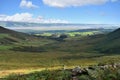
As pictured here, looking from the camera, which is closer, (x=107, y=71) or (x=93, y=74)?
(x=93, y=74)

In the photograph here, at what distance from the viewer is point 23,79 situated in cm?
2541

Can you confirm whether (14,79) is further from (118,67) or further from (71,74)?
(118,67)

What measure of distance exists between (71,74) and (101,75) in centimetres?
269

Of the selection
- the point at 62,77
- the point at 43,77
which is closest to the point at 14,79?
the point at 43,77

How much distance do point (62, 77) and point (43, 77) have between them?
1.65 meters

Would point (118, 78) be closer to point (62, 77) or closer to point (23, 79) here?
point (62, 77)

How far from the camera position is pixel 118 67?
90.3ft

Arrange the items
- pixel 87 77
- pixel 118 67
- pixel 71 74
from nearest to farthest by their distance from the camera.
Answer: pixel 87 77 → pixel 71 74 → pixel 118 67

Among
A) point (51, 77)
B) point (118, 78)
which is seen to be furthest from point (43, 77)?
point (118, 78)

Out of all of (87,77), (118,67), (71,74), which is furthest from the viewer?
(118,67)

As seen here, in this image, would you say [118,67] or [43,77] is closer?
[43,77]

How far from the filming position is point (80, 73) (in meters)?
25.9

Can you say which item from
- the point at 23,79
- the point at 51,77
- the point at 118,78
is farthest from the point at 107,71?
the point at 23,79

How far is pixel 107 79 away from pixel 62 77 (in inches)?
148
